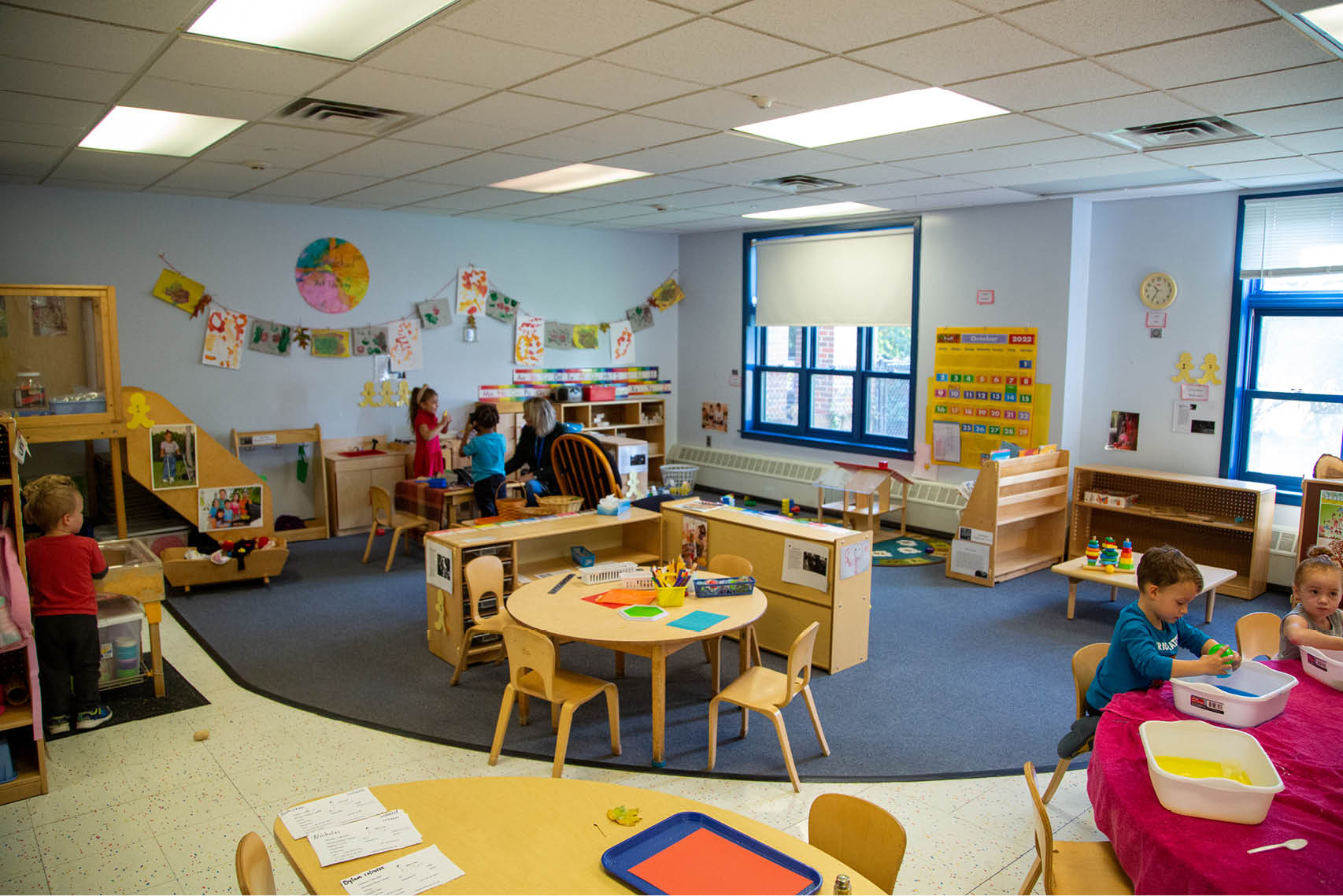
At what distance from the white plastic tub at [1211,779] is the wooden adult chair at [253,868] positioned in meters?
2.23

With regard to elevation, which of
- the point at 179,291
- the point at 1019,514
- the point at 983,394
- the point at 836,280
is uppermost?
the point at 836,280

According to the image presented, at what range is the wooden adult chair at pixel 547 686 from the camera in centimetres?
381

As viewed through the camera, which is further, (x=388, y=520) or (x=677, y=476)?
(x=677, y=476)

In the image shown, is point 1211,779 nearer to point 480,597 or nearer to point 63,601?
point 480,597

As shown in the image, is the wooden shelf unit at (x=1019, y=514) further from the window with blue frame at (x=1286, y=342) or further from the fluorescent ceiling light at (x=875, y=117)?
the fluorescent ceiling light at (x=875, y=117)

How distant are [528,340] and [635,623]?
6057 millimetres

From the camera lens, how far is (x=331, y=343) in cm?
829

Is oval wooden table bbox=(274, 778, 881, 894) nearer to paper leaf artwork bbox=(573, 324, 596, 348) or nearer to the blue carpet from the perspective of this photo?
the blue carpet

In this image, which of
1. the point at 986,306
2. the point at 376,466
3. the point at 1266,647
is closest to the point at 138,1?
the point at 1266,647

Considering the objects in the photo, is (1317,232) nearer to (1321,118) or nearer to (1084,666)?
A: (1321,118)

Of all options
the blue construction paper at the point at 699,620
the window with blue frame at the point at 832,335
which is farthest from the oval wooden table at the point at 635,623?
the window with blue frame at the point at 832,335

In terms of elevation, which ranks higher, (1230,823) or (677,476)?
(1230,823)

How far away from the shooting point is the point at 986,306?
8.03 metres

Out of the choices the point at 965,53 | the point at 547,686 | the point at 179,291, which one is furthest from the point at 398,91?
the point at 179,291
